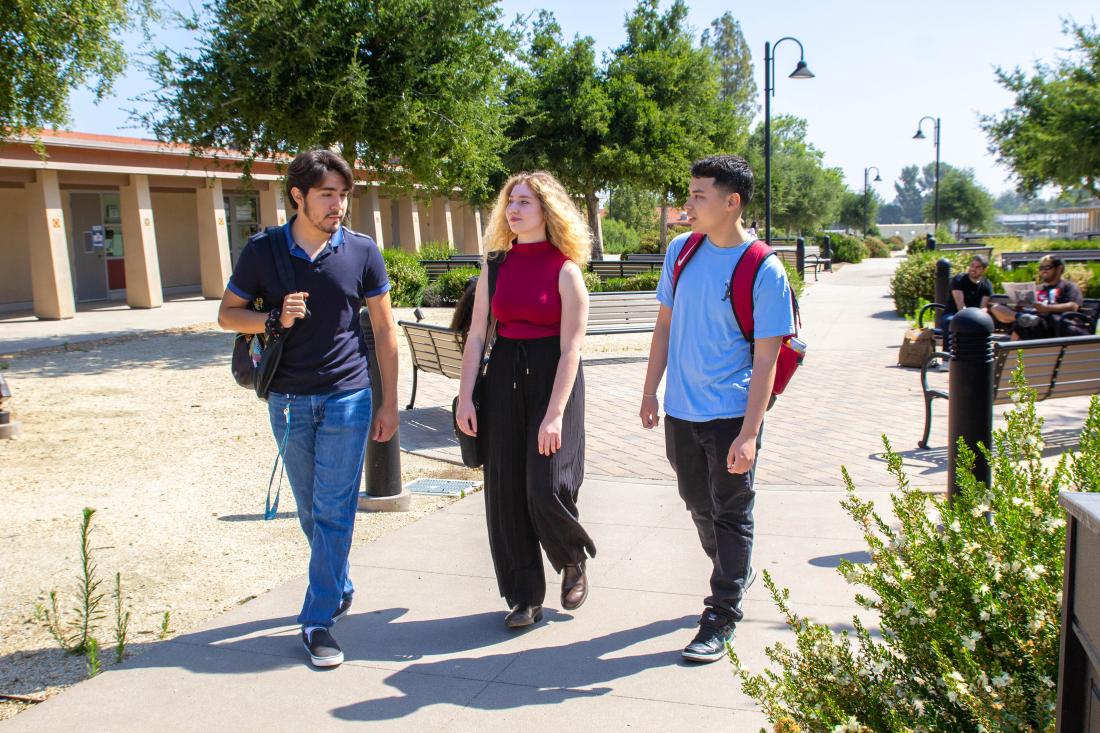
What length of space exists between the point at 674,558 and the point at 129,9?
9.93 m

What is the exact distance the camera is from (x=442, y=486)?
637cm

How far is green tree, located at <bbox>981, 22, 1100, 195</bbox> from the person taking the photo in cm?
1831

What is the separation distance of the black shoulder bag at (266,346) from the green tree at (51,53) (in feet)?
24.3

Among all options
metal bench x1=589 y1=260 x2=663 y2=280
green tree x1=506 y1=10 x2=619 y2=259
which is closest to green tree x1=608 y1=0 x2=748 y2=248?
green tree x1=506 y1=10 x2=619 y2=259

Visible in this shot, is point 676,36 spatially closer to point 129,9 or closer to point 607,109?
point 607,109

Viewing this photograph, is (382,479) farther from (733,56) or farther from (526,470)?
(733,56)

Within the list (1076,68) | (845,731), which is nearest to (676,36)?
(1076,68)

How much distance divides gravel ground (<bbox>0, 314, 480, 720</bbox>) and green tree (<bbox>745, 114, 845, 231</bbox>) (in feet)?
145

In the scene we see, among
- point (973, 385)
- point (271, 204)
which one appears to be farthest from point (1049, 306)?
point (271, 204)

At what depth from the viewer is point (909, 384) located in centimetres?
1007

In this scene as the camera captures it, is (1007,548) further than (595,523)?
No

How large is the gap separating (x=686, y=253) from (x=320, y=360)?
4.85 feet

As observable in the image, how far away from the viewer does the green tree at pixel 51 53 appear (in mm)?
9734

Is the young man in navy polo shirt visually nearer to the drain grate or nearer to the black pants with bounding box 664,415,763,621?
the black pants with bounding box 664,415,763,621
